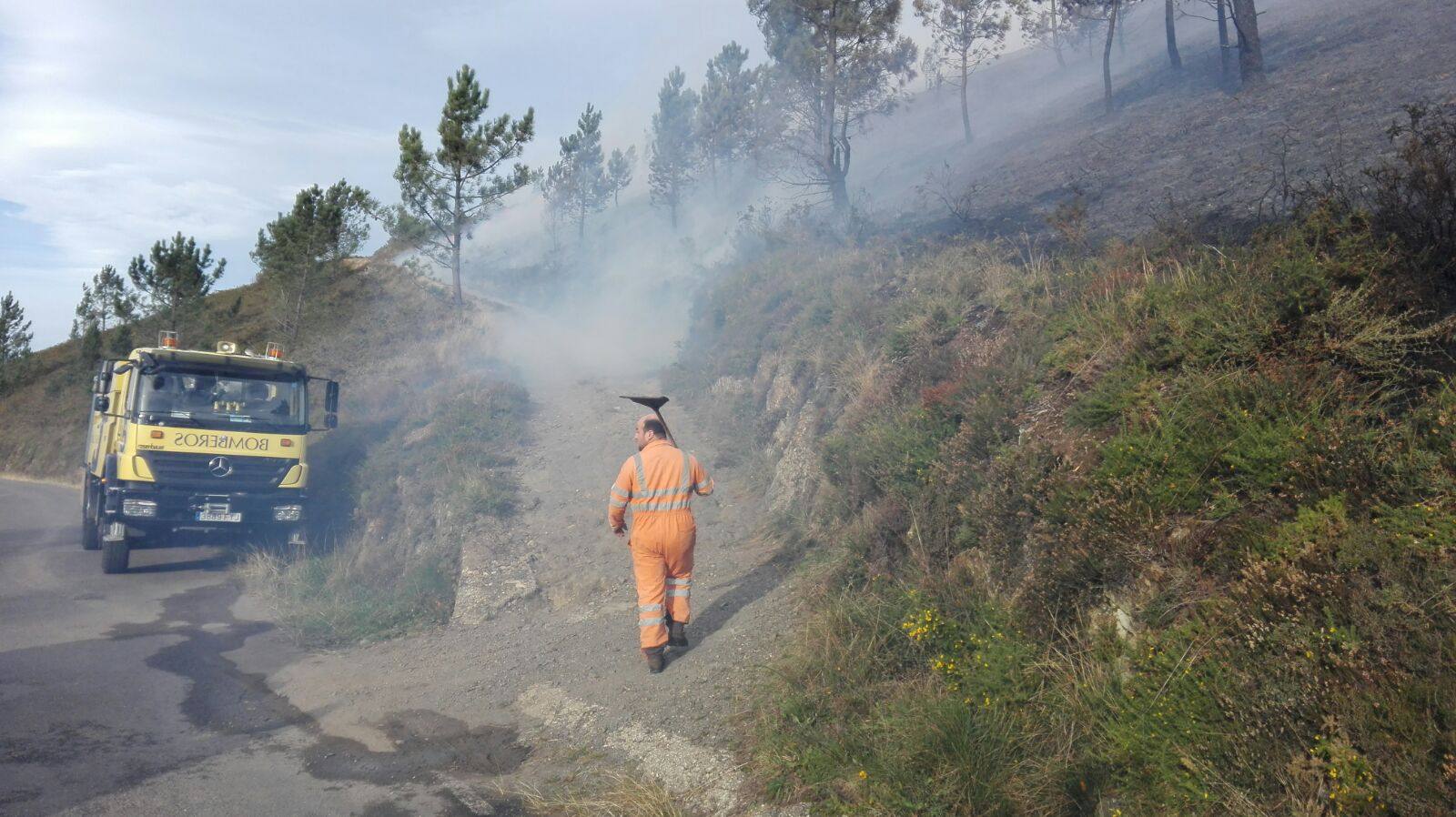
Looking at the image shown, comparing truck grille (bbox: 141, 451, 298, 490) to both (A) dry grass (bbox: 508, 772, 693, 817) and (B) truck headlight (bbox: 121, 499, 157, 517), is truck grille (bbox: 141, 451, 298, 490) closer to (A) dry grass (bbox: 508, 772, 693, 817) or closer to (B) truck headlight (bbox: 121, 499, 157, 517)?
(B) truck headlight (bbox: 121, 499, 157, 517)

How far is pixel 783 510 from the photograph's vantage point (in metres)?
9.45

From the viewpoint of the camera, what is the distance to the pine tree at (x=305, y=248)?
75.3 feet

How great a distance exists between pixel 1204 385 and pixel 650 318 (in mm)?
26431

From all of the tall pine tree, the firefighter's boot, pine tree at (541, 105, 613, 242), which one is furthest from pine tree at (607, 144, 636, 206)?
the firefighter's boot

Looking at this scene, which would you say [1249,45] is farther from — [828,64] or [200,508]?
[200,508]

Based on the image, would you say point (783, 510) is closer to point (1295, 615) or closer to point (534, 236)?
point (1295, 615)

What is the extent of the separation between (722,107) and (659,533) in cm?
4212

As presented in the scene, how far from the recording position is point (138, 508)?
10.6m

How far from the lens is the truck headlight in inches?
416

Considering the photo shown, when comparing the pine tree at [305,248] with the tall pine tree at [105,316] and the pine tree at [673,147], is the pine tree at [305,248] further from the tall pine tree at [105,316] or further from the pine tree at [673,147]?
the pine tree at [673,147]

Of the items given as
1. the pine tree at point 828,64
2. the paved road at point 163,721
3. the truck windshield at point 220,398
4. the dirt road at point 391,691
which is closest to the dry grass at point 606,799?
the dirt road at point 391,691

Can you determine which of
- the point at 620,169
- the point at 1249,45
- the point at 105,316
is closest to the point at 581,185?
the point at 620,169

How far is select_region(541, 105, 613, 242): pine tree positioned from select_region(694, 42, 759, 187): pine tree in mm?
7019

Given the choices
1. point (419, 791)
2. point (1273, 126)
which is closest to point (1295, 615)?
point (419, 791)
